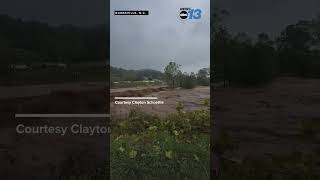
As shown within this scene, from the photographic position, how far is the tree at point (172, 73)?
4027 mm

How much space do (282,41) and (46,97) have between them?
1895mm

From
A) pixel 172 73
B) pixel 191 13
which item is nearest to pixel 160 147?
pixel 172 73

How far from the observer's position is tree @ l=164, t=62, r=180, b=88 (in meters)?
4.03

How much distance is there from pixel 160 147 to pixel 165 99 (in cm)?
38

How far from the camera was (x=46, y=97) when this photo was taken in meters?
4.07

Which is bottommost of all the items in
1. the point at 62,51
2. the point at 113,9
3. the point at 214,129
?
the point at 214,129

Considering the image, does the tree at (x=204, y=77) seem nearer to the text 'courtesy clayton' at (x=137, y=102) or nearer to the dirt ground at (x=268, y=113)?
the dirt ground at (x=268, y=113)

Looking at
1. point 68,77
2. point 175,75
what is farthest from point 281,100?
point 68,77

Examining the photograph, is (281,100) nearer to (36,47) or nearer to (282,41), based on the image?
(282,41)

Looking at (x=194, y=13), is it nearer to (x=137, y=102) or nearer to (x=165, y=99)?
(x=165, y=99)

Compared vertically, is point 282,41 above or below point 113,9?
below

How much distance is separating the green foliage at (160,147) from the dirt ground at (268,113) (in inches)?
8.7

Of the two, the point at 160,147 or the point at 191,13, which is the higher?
the point at 191,13

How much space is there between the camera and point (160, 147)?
407 centimetres
